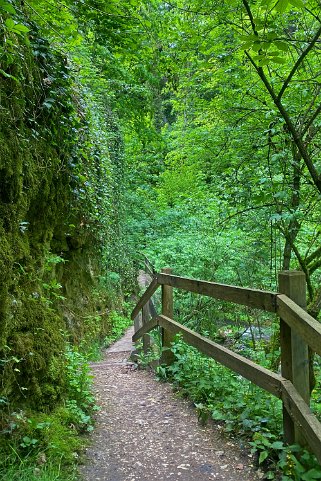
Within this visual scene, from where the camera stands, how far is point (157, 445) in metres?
3.41

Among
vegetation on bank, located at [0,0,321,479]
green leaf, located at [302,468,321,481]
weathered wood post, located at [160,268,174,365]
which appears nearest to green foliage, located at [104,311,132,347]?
vegetation on bank, located at [0,0,321,479]

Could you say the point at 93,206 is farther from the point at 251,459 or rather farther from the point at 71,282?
the point at 251,459

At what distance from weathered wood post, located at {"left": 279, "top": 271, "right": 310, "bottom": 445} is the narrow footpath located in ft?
1.40

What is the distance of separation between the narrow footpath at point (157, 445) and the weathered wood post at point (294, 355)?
43 cm

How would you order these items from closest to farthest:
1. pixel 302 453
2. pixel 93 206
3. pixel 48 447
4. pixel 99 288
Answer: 1. pixel 302 453
2. pixel 48 447
3. pixel 93 206
4. pixel 99 288

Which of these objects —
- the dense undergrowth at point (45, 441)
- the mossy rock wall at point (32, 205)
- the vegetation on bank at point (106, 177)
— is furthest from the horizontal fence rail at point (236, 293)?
the dense undergrowth at point (45, 441)

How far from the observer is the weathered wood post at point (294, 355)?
2.57 meters

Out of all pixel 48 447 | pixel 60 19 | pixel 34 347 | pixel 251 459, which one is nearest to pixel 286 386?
pixel 251 459

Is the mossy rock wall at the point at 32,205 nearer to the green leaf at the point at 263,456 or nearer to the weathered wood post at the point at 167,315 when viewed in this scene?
the weathered wood post at the point at 167,315

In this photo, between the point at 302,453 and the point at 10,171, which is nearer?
the point at 302,453

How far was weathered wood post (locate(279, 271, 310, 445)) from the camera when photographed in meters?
2.57

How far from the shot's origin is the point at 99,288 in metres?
9.70

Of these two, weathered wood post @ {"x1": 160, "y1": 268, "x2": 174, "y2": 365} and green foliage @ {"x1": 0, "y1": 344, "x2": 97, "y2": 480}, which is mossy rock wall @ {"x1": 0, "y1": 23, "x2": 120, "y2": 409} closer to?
green foliage @ {"x1": 0, "y1": 344, "x2": 97, "y2": 480}

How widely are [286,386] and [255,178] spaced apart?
3.15 m
